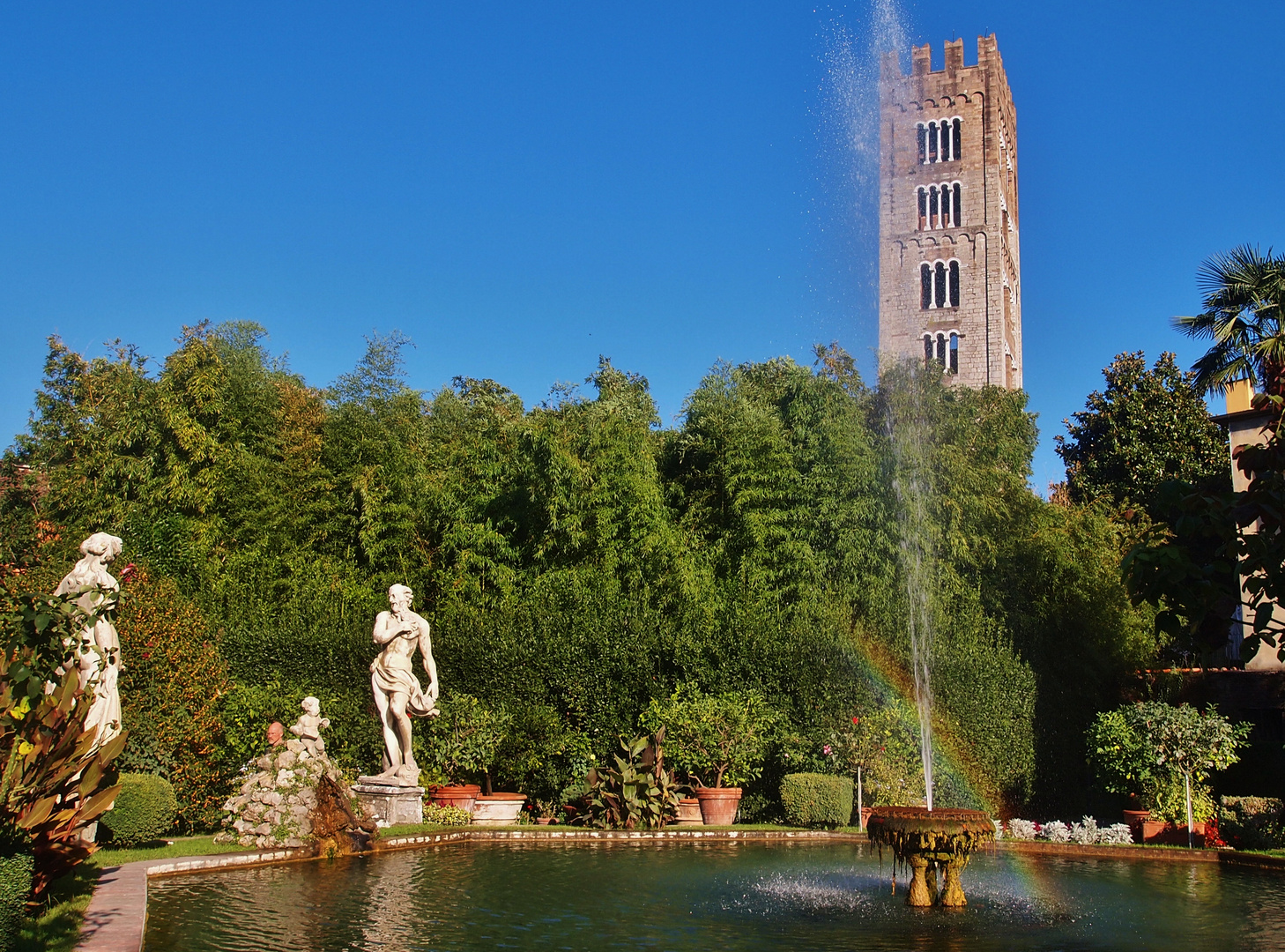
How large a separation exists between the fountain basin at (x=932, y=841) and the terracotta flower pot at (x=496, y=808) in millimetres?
7897

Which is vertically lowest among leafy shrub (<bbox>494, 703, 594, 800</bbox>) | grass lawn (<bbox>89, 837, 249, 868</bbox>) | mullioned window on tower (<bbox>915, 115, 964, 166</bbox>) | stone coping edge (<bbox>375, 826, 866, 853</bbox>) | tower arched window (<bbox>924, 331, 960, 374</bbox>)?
grass lawn (<bbox>89, 837, 249, 868</bbox>)

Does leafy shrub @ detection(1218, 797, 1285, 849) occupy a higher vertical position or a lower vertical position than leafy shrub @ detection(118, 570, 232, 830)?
lower

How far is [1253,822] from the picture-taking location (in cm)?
1537

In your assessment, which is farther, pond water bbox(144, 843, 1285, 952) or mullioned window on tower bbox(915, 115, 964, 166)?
mullioned window on tower bbox(915, 115, 964, 166)

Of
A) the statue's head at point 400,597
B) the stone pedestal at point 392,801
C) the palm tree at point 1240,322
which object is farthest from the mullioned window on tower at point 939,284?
the stone pedestal at point 392,801

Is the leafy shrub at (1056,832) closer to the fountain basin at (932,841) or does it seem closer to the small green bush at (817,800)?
the small green bush at (817,800)

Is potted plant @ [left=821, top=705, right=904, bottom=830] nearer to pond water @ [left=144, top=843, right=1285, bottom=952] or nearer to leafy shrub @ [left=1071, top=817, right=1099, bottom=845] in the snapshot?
leafy shrub @ [left=1071, top=817, right=1099, bottom=845]

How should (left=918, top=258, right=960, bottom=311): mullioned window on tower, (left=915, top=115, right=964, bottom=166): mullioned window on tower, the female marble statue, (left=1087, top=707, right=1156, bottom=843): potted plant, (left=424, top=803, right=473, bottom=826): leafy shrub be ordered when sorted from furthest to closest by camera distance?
(left=915, top=115, right=964, bottom=166): mullioned window on tower
(left=918, top=258, right=960, bottom=311): mullioned window on tower
(left=1087, top=707, right=1156, bottom=843): potted plant
(left=424, top=803, right=473, bottom=826): leafy shrub
the female marble statue

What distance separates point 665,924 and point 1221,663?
844 inches

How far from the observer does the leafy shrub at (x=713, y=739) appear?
17.2 metres

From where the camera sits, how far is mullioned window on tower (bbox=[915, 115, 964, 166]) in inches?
2532

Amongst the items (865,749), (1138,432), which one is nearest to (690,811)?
(865,749)

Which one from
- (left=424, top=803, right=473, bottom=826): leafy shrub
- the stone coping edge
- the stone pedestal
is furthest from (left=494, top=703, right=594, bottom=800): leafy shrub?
the stone pedestal

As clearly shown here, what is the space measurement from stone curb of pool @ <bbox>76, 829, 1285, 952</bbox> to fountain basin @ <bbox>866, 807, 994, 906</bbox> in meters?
5.27
